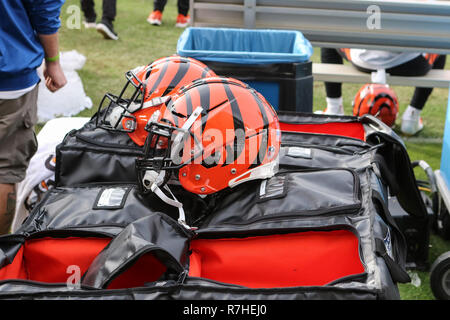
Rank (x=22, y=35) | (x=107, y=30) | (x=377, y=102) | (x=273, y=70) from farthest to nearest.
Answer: (x=107, y=30), (x=377, y=102), (x=273, y=70), (x=22, y=35)

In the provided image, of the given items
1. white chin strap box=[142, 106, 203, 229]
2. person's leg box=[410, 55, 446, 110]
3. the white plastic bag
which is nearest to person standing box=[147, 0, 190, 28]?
the white plastic bag

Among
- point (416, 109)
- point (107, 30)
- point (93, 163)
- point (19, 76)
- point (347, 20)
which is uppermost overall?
point (347, 20)

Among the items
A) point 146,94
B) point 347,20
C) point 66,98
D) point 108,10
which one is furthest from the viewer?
point 108,10

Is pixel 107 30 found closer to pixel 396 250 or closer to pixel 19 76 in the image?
pixel 19 76

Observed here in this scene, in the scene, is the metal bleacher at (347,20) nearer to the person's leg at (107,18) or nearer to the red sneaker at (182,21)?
the person's leg at (107,18)

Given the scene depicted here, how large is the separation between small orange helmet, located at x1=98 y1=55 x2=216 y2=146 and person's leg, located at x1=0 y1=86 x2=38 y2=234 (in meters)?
0.34

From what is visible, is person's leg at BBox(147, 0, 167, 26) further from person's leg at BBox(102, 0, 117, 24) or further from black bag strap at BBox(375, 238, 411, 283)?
black bag strap at BBox(375, 238, 411, 283)

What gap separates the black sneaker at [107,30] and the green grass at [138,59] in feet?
0.25

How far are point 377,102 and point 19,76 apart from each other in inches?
103

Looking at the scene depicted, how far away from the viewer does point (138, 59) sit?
598cm

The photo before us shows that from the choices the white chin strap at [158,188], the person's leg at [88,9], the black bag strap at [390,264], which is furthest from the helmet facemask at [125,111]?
the person's leg at [88,9]

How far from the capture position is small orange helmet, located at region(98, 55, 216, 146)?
2.36 m

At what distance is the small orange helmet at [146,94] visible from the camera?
2361mm

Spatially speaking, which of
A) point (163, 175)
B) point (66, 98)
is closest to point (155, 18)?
point (66, 98)
